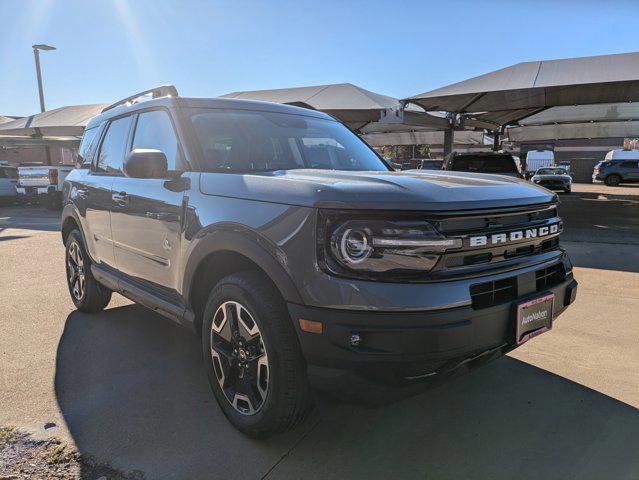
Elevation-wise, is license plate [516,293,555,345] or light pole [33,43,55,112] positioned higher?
light pole [33,43,55,112]

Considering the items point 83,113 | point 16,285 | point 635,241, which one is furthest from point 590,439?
point 83,113

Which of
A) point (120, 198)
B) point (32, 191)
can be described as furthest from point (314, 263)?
point (32, 191)

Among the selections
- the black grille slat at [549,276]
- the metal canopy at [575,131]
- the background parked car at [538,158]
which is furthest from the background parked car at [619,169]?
the black grille slat at [549,276]

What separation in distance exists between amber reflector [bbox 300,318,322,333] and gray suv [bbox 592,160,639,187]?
110 ft

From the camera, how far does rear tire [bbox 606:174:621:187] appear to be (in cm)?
2994

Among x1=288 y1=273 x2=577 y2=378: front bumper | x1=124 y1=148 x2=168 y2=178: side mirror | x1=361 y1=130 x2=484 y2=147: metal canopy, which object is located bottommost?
x1=288 y1=273 x2=577 y2=378: front bumper

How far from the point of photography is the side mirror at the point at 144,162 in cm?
272

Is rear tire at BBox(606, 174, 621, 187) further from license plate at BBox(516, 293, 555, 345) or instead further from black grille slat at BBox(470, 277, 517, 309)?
black grille slat at BBox(470, 277, 517, 309)

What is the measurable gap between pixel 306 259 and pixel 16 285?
5.30m

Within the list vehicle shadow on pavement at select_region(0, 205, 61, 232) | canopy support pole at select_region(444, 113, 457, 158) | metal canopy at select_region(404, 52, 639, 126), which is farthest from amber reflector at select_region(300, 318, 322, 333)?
canopy support pole at select_region(444, 113, 457, 158)

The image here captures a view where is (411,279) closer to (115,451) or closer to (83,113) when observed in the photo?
(115,451)

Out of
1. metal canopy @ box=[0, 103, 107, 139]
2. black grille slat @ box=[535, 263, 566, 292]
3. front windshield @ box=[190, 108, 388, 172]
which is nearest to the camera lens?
black grille slat @ box=[535, 263, 566, 292]

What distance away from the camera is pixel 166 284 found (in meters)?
3.04

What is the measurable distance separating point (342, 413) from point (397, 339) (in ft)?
3.60
